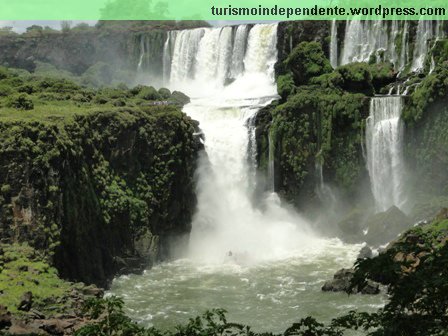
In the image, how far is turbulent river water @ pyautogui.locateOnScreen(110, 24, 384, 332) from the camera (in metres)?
23.6

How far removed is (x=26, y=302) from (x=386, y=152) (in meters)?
22.5

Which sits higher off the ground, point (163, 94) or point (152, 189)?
point (163, 94)

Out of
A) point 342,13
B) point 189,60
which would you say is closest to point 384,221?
point 342,13

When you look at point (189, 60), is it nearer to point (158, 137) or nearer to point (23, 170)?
point (158, 137)

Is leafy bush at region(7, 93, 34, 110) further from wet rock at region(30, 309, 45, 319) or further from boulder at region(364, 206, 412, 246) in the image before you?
boulder at region(364, 206, 412, 246)

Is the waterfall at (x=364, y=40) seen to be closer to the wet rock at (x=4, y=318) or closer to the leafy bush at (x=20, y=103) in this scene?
the leafy bush at (x=20, y=103)

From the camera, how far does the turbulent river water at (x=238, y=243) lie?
23.6m

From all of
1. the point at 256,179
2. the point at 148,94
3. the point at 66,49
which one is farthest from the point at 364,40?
the point at 66,49

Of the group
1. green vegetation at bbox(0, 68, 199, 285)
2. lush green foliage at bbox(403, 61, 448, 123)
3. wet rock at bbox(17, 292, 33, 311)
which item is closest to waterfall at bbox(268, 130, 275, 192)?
green vegetation at bbox(0, 68, 199, 285)

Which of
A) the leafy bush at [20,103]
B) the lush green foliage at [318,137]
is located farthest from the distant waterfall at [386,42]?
the leafy bush at [20,103]

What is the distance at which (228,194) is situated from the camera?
36625 millimetres

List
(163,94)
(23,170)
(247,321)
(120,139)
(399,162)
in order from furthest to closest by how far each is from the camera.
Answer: (163,94) → (399,162) → (120,139) → (23,170) → (247,321)

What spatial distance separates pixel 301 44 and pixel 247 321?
89.1 ft

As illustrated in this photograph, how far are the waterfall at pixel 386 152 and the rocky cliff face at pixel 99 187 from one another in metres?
10.2
